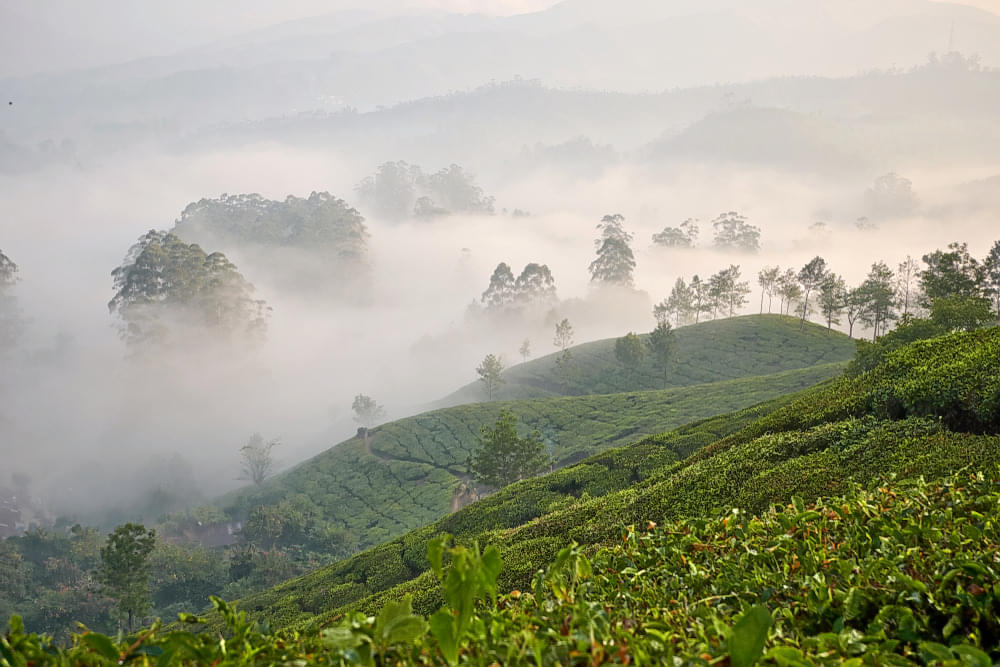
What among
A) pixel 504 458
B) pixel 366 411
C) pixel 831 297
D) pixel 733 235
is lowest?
pixel 504 458

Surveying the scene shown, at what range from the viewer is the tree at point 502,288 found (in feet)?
374

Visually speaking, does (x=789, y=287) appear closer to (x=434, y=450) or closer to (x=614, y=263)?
(x=614, y=263)

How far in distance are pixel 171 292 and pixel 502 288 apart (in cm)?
5855

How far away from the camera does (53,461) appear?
79.9 metres

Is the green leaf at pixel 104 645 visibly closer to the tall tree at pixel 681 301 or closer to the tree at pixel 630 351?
the tree at pixel 630 351

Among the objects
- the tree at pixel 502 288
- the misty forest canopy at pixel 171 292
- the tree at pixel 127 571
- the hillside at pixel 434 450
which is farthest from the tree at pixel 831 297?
the misty forest canopy at pixel 171 292

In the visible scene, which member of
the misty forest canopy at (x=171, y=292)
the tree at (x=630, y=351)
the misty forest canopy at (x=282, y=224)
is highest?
the misty forest canopy at (x=282, y=224)

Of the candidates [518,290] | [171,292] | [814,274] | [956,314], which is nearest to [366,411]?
[171,292]

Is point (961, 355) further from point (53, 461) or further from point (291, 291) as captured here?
point (291, 291)

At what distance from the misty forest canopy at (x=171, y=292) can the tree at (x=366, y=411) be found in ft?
93.8

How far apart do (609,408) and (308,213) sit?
12257 centimetres

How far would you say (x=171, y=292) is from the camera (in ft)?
289

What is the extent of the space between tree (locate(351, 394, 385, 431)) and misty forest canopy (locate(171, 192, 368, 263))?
6520cm

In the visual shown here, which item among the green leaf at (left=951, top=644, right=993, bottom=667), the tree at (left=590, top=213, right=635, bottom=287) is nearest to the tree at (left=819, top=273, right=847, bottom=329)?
the tree at (left=590, top=213, right=635, bottom=287)
